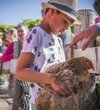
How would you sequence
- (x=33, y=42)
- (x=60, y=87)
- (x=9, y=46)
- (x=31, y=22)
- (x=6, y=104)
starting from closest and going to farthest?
(x=60, y=87) < (x=33, y=42) < (x=9, y=46) < (x=6, y=104) < (x=31, y=22)

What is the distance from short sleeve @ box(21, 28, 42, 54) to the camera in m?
2.23

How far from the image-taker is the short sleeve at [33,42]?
223cm

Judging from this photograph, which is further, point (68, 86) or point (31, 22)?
point (31, 22)

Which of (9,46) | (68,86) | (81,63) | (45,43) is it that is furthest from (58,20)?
(9,46)

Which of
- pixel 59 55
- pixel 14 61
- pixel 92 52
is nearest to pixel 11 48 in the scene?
pixel 14 61

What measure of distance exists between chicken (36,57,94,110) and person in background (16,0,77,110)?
139mm

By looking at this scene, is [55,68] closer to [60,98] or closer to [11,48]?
[60,98]

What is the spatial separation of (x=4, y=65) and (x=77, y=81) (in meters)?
5.53

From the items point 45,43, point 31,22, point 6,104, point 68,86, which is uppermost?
point 31,22

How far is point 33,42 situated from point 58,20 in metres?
0.23

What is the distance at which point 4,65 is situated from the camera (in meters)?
7.41

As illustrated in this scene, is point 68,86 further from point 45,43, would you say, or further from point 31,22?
point 31,22

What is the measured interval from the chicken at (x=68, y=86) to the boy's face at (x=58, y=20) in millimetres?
328

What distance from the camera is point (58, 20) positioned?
2301 mm
